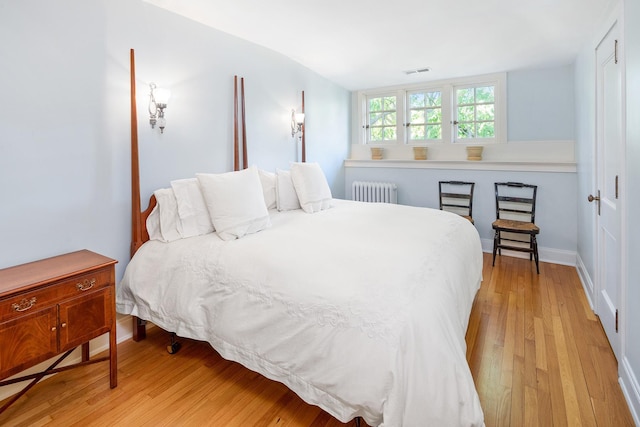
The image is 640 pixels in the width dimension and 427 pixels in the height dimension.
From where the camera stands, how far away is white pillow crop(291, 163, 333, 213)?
309cm

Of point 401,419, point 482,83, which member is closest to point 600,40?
point 482,83

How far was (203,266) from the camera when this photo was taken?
1.94m

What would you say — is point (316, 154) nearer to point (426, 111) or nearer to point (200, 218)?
point (426, 111)

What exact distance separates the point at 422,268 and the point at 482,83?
3782 mm

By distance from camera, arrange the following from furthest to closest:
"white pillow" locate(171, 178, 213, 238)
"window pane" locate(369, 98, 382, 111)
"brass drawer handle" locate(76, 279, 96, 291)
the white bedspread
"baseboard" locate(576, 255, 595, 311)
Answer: "window pane" locate(369, 98, 382, 111), "baseboard" locate(576, 255, 595, 311), "white pillow" locate(171, 178, 213, 238), "brass drawer handle" locate(76, 279, 96, 291), the white bedspread

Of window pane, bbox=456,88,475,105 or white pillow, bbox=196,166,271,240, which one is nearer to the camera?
white pillow, bbox=196,166,271,240

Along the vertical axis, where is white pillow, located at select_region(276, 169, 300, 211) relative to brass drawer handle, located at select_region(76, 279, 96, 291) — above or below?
above

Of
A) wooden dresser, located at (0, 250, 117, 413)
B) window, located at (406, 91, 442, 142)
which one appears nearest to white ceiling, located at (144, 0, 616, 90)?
window, located at (406, 91, 442, 142)

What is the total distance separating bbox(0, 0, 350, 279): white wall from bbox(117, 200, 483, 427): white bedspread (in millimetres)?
483

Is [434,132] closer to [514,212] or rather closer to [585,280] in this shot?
[514,212]

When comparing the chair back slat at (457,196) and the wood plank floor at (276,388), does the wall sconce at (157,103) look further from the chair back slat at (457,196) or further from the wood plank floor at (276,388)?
the chair back slat at (457,196)

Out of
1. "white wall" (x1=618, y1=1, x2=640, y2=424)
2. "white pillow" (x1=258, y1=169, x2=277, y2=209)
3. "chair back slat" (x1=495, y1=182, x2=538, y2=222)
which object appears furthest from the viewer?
"chair back slat" (x1=495, y1=182, x2=538, y2=222)

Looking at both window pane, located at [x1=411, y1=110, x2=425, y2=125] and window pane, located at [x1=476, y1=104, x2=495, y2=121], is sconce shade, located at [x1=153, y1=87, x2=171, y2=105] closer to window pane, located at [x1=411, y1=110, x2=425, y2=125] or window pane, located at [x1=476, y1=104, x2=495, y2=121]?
window pane, located at [x1=411, y1=110, x2=425, y2=125]

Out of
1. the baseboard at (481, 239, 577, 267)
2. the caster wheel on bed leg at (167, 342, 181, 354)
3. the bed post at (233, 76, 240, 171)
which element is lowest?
the caster wheel on bed leg at (167, 342, 181, 354)
